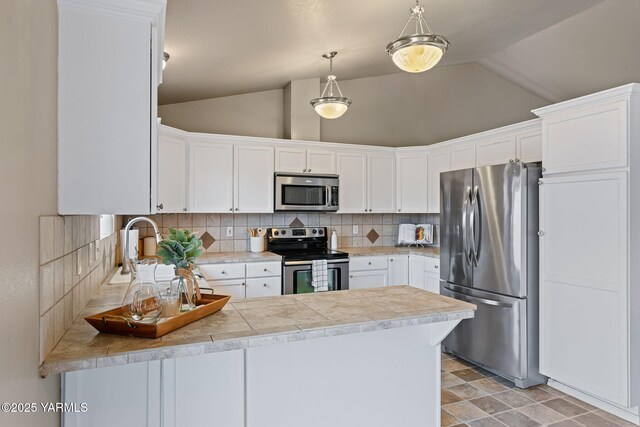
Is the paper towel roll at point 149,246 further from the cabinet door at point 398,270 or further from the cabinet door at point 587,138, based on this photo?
the cabinet door at point 587,138

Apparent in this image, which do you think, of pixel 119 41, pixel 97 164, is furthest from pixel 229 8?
pixel 97 164

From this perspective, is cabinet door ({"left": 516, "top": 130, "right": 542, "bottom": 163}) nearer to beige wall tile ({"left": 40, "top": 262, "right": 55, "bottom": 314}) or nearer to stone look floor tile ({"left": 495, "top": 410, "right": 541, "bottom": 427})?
stone look floor tile ({"left": 495, "top": 410, "right": 541, "bottom": 427})

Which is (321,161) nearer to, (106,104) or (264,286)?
(264,286)

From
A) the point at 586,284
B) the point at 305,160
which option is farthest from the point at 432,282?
the point at 305,160

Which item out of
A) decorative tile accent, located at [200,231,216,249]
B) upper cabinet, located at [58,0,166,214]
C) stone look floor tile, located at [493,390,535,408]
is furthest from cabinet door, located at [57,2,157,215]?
decorative tile accent, located at [200,231,216,249]

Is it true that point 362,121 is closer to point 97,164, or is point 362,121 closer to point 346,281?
point 346,281

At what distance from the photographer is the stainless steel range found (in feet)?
12.7

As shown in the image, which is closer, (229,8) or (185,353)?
(185,353)

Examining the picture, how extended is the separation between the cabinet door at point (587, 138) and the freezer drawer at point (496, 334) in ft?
3.69

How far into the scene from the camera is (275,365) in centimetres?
154

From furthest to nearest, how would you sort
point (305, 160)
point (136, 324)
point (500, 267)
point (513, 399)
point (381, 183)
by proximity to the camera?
→ point (381, 183)
point (305, 160)
point (500, 267)
point (513, 399)
point (136, 324)

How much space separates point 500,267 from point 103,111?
298 centimetres

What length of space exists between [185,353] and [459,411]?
7.32ft

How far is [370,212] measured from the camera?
471cm
